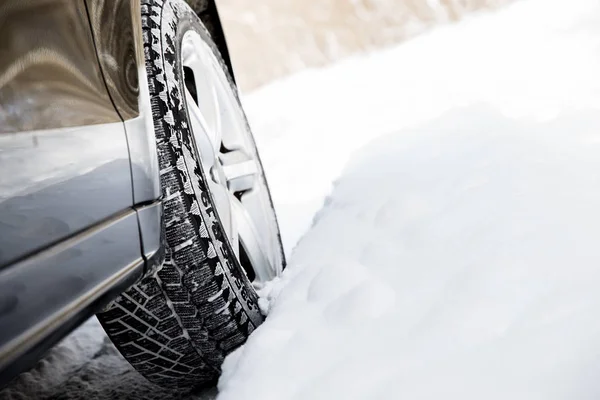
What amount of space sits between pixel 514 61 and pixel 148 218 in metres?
3.07

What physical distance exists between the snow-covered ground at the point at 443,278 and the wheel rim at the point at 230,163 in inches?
4.0

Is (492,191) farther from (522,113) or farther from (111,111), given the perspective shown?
(111,111)

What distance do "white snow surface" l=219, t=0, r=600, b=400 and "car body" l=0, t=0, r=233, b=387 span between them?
0.34m

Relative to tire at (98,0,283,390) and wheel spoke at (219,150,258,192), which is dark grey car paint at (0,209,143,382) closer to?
tire at (98,0,283,390)

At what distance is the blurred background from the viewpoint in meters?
4.47

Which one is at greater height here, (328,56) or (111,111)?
(111,111)

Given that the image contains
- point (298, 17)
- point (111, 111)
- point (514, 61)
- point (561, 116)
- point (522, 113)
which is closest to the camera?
point (111, 111)

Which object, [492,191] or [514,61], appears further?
[514,61]

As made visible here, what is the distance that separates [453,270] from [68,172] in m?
0.66

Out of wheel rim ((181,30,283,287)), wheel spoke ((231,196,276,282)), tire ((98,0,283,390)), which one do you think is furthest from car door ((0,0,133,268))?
wheel spoke ((231,196,276,282))

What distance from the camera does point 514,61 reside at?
3334mm

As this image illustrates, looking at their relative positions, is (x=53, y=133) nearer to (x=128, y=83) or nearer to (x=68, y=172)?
(x=68, y=172)

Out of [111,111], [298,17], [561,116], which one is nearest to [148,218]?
[111,111]

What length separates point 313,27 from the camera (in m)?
4.61
